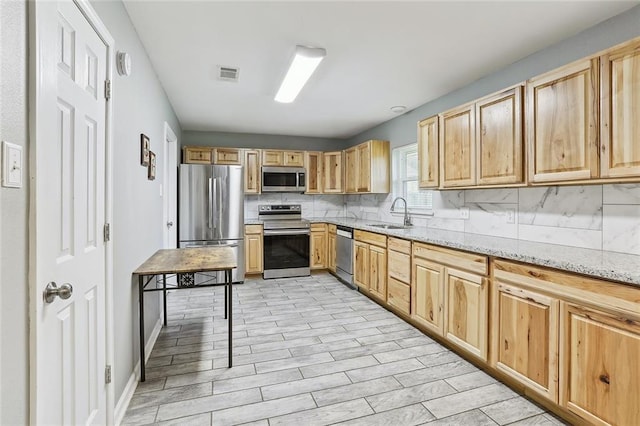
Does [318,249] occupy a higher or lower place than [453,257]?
lower

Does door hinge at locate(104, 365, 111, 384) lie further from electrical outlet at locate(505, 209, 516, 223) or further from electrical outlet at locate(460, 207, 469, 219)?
electrical outlet at locate(460, 207, 469, 219)

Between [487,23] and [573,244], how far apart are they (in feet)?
5.55

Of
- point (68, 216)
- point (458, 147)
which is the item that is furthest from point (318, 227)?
point (68, 216)

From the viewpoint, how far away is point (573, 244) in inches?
91.7

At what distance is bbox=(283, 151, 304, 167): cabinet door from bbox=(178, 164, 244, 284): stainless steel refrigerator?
100 cm

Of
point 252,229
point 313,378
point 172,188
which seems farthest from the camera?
point 252,229

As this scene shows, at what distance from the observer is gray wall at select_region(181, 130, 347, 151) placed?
5547 millimetres

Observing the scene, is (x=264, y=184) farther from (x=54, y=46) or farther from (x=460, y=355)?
(x=54, y=46)

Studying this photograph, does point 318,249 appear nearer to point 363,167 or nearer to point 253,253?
point 253,253

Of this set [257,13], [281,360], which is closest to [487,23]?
[257,13]

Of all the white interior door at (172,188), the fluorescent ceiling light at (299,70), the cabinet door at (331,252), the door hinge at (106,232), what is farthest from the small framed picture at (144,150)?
the cabinet door at (331,252)

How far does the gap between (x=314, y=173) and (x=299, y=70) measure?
2982 mm

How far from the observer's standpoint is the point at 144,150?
2.47 m

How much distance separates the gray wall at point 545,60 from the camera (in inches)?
81.4
